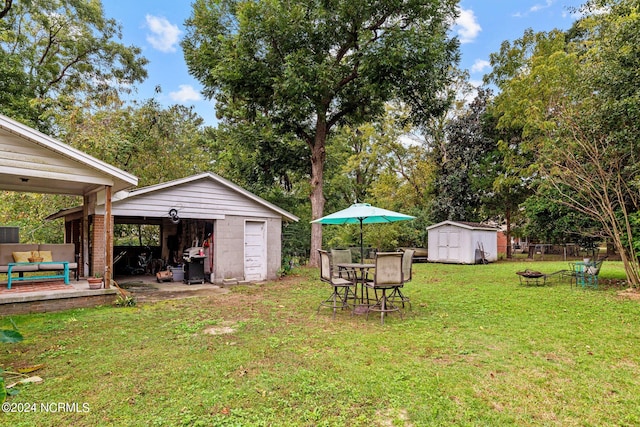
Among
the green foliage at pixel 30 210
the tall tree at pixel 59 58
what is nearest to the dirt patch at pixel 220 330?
the green foliage at pixel 30 210

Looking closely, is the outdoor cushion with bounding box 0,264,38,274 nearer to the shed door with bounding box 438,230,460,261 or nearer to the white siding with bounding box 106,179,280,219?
the white siding with bounding box 106,179,280,219

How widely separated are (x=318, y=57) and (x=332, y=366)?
41.7ft

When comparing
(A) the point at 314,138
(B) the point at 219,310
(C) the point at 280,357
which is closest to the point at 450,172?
(A) the point at 314,138

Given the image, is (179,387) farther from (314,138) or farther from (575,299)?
(314,138)

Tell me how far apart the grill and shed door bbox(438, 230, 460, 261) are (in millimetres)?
13091

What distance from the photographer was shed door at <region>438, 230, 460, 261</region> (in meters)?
18.5

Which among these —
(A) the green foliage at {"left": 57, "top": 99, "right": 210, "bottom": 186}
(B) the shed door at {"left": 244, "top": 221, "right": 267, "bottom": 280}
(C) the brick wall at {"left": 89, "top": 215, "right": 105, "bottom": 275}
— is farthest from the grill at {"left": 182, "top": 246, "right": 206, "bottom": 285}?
(A) the green foliage at {"left": 57, "top": 99, "right": 210, "bottom": 186}

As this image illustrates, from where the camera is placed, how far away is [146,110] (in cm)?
1586

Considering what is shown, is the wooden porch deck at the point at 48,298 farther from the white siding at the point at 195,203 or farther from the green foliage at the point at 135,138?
the green foliage at the point at 135,138

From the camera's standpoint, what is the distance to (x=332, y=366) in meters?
4.01

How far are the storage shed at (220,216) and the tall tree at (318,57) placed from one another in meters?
3.22

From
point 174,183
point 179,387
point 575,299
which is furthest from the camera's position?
point 174,183

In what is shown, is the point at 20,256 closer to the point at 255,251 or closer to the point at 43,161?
the point at 43,161

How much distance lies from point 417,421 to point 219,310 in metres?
5.11
